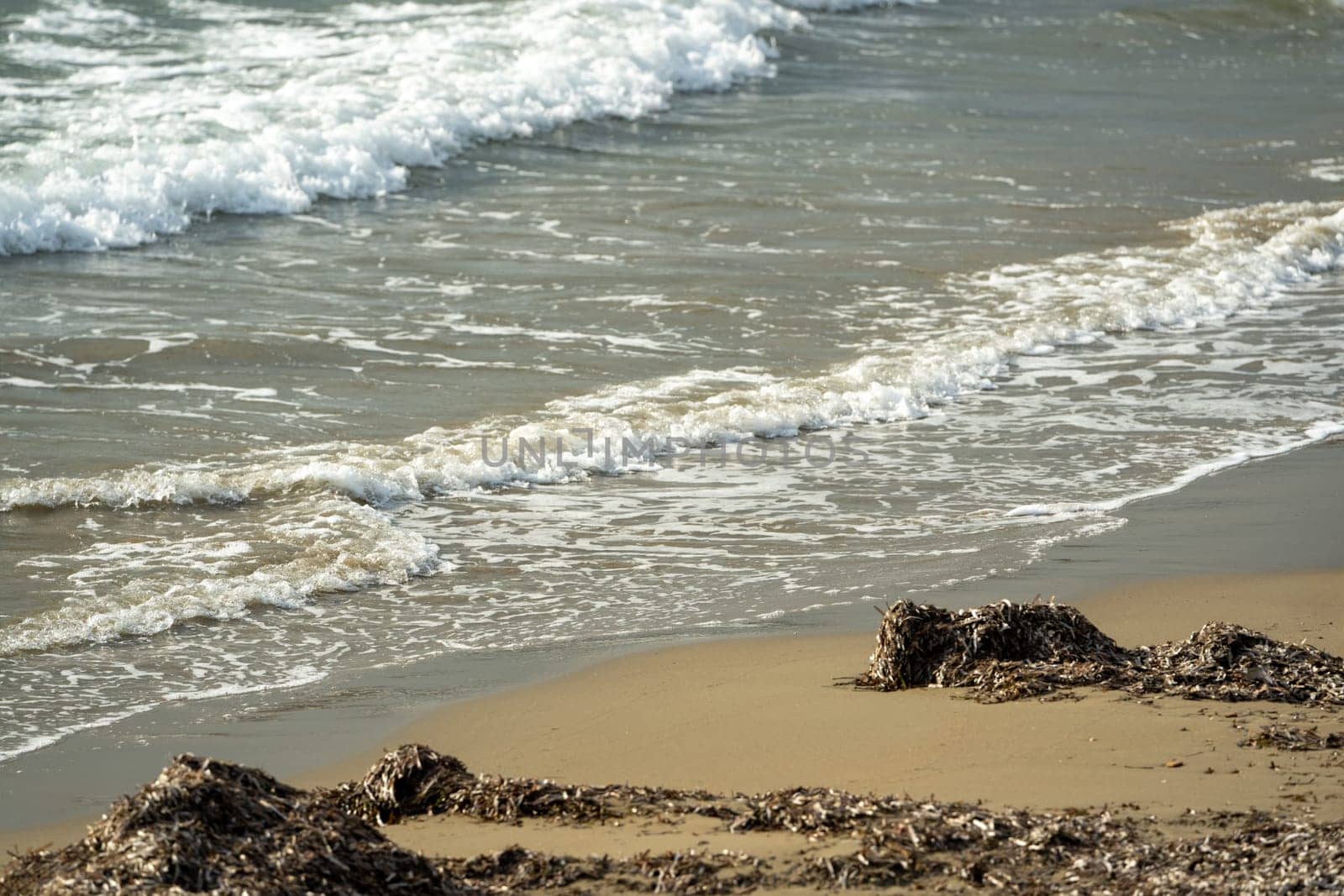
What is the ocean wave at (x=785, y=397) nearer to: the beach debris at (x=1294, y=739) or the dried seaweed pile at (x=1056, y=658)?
the dried seaweed pile at (x=1056, y=658)

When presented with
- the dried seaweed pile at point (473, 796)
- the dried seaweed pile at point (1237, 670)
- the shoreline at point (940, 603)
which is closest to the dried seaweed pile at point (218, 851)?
the dried seaweed pile at point (473, 796)

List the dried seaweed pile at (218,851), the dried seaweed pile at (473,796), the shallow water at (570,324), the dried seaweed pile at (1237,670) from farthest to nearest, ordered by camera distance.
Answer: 1. the shallow water at (570,324)
2. the dried seaweed pile at (1237,670)
3. the dried seaweed pile at (473,796)
4. the dried seaweed pile at (218,851)

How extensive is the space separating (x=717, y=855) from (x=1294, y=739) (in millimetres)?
1895

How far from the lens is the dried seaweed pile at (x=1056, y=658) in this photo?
5156 millimetres

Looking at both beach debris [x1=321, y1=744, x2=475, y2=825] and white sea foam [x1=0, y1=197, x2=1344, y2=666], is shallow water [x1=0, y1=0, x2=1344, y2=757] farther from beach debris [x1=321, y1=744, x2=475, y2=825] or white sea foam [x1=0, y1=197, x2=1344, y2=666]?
beach debris [x1=321, y1=744, x2=475, y2=825]

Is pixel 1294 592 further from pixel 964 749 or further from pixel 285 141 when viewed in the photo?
pixel 285 141

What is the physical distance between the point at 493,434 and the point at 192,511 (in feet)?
5.70

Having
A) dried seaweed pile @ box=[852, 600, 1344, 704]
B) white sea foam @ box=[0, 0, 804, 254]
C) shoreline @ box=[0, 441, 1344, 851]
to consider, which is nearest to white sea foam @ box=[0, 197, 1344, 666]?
shoreline @ box=[0, 441, 1344, 851]

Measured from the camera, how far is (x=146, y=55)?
1747 centimetres

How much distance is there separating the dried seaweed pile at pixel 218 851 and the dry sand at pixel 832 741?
0.38m

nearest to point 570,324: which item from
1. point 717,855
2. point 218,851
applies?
point 717,855

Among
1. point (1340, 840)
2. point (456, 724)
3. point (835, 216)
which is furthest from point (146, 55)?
point (1340, 840)

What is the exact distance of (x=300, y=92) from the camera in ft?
54.1

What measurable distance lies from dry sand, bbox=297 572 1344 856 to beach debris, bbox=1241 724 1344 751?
0.06 meters
